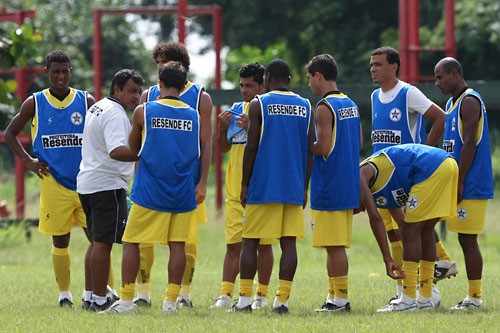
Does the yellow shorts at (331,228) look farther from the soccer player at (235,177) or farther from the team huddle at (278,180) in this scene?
the soccer player at (235,177)

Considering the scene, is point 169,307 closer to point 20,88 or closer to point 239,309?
point 239,309

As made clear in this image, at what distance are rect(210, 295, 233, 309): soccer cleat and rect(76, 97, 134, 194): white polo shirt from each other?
131 cm

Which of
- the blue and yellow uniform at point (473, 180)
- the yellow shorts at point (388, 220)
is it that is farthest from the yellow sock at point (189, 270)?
the blue and yellow uniform at point (473, 180)

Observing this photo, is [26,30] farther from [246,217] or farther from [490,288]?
[490,288]

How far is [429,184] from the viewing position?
998 cm

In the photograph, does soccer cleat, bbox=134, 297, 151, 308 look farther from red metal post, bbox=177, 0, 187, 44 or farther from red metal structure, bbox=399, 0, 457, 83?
red metal structure, bbox=399, 0, 457, 83

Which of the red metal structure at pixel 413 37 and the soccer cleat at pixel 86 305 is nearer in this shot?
the soccer cleat at pixel 86 305

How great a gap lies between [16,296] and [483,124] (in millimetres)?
4569

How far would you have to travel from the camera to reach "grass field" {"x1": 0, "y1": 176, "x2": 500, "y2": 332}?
898 cm

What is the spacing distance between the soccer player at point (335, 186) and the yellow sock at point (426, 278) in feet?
2.14

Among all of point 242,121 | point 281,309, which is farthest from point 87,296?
point 242,121

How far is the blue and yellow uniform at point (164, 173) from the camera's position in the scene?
9758 millimetres

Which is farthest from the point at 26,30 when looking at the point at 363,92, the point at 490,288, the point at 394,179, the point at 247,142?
the point at 363,92

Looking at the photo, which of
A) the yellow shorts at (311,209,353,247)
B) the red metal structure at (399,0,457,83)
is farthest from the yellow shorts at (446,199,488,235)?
the red metal structure at (399,0,457,83)
